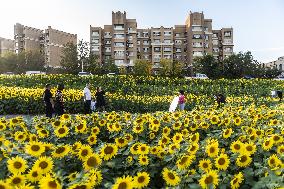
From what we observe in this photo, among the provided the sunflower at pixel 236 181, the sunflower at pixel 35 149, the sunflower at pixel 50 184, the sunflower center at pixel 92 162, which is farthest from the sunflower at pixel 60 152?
the sunflower at pixel 236 181

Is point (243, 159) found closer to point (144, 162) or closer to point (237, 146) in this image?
point (237, 146)

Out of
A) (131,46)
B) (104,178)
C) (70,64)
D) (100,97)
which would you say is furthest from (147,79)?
(131,46)

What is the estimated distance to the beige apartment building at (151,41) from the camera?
95625mm

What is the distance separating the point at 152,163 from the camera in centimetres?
449

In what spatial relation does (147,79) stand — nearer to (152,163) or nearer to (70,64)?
(152,163)

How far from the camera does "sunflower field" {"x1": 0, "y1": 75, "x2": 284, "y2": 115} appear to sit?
2030 cm

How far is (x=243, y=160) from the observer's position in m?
4.10

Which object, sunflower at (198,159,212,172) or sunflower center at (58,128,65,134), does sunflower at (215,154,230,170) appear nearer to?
sunflower at (198,159,212,172)

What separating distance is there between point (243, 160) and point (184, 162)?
61 cm

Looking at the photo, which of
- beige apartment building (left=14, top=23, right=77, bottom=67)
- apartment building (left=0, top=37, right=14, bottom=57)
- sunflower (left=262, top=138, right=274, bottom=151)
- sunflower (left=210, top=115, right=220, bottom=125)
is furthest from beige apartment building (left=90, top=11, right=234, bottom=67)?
sunflower (left=262, top=138, right=274, bottom=151)

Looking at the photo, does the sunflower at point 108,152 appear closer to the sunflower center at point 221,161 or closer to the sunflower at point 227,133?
the sunflower center at point 221,161

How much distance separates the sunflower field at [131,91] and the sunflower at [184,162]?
1650 cm

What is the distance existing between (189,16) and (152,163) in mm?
95044

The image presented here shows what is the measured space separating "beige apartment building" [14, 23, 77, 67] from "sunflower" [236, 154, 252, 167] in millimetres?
93740
